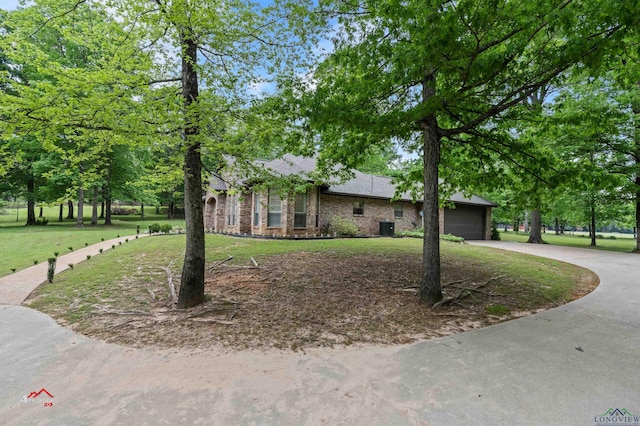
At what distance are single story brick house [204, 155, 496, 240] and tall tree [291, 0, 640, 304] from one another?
6.13 metres

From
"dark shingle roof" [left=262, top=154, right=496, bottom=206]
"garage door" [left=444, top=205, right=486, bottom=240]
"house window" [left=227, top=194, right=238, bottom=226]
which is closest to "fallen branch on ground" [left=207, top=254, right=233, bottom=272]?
"dark shingle roof" [left=262, top=154, right=496, bottom=206]

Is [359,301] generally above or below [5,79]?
below

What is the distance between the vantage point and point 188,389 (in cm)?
302

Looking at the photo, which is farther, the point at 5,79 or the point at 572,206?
the point at 572,206

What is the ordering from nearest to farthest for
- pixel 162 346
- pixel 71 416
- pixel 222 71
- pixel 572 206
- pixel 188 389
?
pixel 71 416 < pixel 188 389 < pixel 162 346 < pixel 222 71 < pixel 572 206

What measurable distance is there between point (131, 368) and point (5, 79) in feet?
15.3

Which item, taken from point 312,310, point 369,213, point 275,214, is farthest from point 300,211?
point 312,310

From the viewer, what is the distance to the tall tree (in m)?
3.85

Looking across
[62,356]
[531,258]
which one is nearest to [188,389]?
[62,356]

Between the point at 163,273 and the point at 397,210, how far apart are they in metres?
14.6

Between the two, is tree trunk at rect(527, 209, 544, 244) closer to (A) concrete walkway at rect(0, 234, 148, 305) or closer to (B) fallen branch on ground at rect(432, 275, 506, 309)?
(B) fallen branch on ground at rect(432, 275, 506, 309)

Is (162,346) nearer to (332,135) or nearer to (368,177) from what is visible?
(332,135)

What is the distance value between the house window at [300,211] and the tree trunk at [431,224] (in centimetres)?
918

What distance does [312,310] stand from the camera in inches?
215
